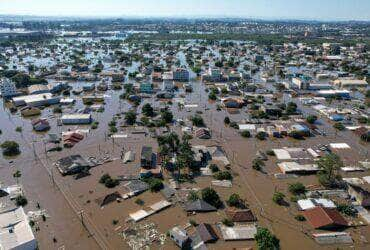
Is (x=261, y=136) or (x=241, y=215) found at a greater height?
(x=261, y=136)

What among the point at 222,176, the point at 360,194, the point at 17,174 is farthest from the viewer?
the point at 17,174

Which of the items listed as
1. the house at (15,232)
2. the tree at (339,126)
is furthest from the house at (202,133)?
the house at (15,232)

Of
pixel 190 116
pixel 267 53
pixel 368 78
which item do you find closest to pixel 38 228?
pixel 190 116

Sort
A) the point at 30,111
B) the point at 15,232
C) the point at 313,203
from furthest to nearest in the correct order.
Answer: the point at 30,111 → the point at 313,203 → the point at 15,232

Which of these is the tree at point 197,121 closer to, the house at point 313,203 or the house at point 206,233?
the house at point 313,203

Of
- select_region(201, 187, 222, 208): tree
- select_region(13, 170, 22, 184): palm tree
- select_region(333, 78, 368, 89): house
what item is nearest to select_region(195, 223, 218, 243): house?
select_region(201, 187, 222, 208): tree

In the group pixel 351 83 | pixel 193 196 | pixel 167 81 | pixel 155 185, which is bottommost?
pixel 193 196

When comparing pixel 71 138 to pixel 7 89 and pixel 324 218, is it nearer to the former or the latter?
pixel 7 89

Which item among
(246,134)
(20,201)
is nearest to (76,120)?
(20,201)

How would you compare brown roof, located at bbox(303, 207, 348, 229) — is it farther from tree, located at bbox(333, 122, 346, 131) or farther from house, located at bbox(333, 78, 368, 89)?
house, located at bbox(333, 78, 368, 89)
